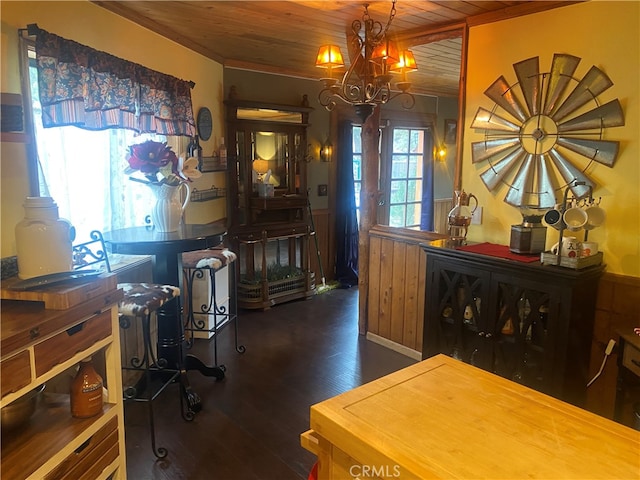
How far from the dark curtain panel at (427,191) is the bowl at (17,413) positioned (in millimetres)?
3175

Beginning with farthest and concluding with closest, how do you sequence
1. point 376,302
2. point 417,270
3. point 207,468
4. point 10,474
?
point 376,302, point 417,270, point 207,468, point 10,474

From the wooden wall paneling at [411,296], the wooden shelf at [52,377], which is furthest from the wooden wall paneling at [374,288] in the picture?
the wooden shelf at [52,377]

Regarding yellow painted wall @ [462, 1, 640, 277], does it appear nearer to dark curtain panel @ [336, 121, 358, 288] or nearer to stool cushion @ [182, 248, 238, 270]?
stool cushion @ [182, 248, 238, 270]

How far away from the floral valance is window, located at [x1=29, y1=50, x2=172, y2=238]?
77 mm

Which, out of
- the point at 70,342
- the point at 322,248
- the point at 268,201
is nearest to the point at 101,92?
the point at 70,342

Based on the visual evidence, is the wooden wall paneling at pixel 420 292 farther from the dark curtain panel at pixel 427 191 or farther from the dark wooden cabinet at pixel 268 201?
the dark wooden cabinet at pixel 268 201

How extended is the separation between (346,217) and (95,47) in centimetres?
338

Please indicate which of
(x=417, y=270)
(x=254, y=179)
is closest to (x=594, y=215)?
(x=417, y=270)

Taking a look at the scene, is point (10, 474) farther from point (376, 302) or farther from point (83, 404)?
point (376, 302)

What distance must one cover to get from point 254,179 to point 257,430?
104 inches

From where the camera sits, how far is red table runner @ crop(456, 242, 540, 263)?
2430 mm

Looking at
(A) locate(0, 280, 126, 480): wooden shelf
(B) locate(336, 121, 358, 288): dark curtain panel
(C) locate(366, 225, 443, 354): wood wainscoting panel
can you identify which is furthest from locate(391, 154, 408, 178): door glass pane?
(A) locate(0, 280, 126, 480): wooden shelf

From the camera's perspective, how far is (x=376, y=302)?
12.4 feet

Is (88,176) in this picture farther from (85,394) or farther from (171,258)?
(85,394)
